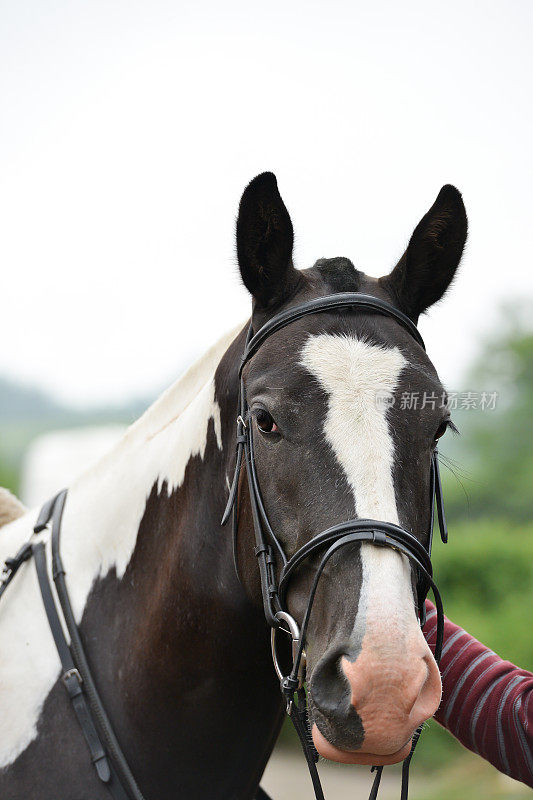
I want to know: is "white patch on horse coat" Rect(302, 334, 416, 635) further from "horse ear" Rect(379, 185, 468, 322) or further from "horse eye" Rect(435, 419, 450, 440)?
"horse ear" Rect(379, 185, 468, 322)

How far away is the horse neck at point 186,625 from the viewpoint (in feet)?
7.90

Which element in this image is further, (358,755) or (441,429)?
(441,429)

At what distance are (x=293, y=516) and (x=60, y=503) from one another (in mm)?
Result: 1298

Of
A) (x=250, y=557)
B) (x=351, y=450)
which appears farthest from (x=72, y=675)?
(x=351, y=450)

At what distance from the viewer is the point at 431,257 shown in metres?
2.51

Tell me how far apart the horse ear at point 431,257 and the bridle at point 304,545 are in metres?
0.16

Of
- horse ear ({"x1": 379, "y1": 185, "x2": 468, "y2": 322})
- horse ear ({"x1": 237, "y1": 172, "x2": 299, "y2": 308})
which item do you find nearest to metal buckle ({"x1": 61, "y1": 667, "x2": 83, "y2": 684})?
horse ear ({"x1": 237, "y1": 172, "x2": 299, "y2": 308})

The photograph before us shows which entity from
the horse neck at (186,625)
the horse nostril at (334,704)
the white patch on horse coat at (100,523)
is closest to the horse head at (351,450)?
the horse nostril at (334,704)

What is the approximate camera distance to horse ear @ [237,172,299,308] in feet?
7.78

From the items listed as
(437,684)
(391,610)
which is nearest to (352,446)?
(391,610)

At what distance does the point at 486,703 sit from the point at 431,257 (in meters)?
1.51

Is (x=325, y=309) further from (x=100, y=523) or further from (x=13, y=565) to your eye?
(x=13, y=565)

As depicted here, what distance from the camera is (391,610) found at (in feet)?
5.75

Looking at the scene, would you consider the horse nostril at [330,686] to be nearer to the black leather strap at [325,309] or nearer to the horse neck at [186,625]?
the horse neck at [186,625]
